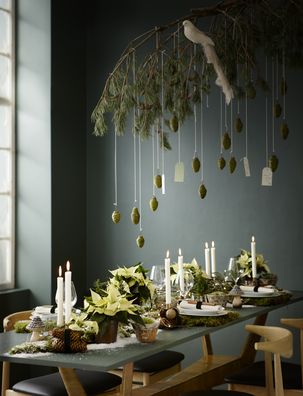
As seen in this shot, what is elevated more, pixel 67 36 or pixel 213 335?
pixel 67 36

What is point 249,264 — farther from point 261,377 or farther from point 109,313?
point 109,313

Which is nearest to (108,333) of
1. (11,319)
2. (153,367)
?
(11,319)

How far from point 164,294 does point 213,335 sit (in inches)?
60.8

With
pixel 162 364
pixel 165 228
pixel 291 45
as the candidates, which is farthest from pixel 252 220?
pixel 291 45

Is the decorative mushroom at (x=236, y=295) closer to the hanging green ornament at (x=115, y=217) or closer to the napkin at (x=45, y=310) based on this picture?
the hanging green ornament at (x=115, y=217)

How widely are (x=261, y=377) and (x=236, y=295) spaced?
609 mm

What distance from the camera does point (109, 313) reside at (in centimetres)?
352

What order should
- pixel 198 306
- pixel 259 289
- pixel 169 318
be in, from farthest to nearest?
1. pixel 259 289
2. pixel 198 306
3. pixel 169 318

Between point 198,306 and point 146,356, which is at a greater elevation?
point 198,306

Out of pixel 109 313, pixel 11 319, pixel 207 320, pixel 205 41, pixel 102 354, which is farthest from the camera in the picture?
pixel 11 319

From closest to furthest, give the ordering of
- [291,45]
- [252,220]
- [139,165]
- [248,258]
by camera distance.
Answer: [291,45], [248,258], [252,220], [139,165]

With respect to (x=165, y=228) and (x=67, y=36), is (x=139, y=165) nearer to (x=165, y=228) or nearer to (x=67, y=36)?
(x=165, y=228)

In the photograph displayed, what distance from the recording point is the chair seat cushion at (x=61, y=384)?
13.1 feet

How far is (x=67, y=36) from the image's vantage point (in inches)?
245
